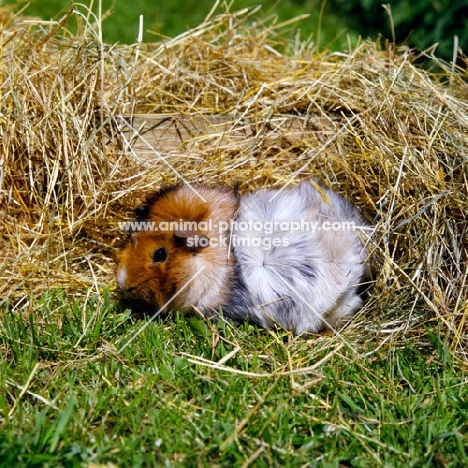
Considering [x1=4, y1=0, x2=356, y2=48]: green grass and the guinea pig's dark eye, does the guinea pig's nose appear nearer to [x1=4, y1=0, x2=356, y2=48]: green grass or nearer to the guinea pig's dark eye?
the guinea pig's dark eye

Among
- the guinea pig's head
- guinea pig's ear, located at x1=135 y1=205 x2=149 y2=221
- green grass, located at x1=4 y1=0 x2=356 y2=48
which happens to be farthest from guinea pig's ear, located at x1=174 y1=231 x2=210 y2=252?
green grass, located at x1=4 y1=0 x2=356 y2=48

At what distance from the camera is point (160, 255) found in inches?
133

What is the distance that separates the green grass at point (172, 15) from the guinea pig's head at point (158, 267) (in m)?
4.06

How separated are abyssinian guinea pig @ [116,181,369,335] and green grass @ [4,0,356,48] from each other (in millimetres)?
3918

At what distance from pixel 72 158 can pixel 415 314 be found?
224cm

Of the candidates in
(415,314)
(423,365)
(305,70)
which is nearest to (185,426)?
(423,365)

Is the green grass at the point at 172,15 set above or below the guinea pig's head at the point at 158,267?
above

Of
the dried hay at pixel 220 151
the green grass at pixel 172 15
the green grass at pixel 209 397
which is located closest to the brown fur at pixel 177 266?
the green grass at pixel 209 397

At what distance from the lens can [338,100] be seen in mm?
4168

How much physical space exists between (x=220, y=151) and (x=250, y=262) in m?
0.99

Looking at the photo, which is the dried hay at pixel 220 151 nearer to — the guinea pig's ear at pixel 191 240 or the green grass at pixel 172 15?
the guinea pig's ear at pixel 191 240

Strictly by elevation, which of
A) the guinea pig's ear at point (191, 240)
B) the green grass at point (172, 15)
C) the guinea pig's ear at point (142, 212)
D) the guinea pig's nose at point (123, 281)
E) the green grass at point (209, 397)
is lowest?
the green grass at point (209, 397)

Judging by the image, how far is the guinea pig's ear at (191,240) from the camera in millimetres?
3312

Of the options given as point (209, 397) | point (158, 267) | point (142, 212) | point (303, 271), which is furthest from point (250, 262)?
point (209, 397)
